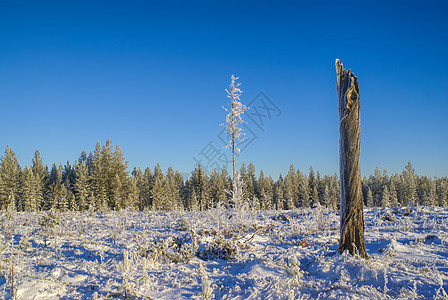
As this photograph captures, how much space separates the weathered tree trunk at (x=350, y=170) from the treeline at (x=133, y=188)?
678 inches

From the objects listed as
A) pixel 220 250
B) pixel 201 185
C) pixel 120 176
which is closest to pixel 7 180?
pixel 120 176

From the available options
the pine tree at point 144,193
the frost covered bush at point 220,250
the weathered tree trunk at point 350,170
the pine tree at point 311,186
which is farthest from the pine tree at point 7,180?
the pine tree at point 311,186

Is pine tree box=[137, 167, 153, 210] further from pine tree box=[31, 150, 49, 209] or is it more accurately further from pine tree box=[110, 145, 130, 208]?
pine tree box=[31, 150, 49, 209]

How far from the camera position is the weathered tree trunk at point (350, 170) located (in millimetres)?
4852

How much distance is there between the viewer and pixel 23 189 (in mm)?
42281

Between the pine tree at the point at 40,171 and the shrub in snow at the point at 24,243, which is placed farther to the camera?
the pine tree at the point at 40,171

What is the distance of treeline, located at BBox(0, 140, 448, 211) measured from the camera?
4166 cm

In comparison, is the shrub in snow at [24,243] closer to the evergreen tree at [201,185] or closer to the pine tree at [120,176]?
the pine tree at [120,176]

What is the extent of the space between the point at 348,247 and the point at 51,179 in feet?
210

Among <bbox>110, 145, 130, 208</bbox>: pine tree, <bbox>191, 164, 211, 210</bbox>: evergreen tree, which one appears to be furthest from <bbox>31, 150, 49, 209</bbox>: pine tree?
<bbox>191, 164, 211, 210</bbox>: evergreen tree

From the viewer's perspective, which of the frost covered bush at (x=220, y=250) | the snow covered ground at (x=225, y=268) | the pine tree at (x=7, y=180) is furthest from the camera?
the pine tree at (x=7, y=180)

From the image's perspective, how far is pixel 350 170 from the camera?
16.5ft

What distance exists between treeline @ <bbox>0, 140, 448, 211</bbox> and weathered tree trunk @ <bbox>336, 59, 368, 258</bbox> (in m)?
17.2

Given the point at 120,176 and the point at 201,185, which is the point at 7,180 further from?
the point at 201,185
